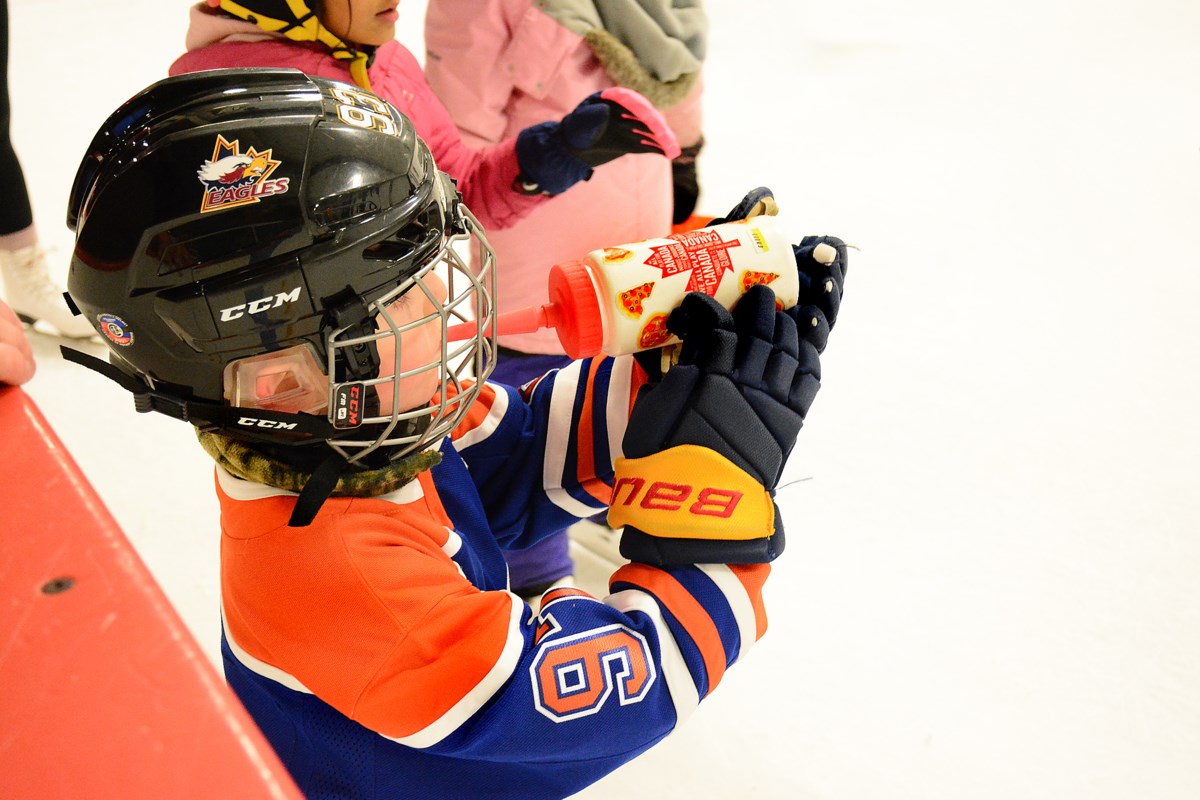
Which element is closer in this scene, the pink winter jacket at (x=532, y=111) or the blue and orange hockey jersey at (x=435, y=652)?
the blue and orange hockey jersey at (x=435, y=652)

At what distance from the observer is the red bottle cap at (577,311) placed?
0.83m

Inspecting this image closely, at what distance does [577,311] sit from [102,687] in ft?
1.71

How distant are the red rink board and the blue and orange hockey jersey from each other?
0.24m

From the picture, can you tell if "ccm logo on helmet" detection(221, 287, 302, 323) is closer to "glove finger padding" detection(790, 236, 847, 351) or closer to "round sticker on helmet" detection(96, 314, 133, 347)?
"round sticker on helmet" detection(96, 314, 133, 347)

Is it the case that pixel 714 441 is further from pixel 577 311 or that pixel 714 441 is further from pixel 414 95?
pixel 414 95

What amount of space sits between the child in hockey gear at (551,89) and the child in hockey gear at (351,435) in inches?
23.9

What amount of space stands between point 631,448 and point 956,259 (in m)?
1.91

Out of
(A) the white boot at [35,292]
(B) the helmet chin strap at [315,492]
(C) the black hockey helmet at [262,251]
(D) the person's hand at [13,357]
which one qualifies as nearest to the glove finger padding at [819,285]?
(C) the black hockey helmet at [262,251]

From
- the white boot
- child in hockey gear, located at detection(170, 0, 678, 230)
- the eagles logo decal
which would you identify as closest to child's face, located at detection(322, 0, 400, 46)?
child in hockey gear, located at detection(170, 0, 678, 230)

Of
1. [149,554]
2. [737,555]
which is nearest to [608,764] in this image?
[737,555]

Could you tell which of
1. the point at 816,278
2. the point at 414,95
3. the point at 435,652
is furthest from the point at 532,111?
the point at 435,652

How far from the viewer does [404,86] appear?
4.09ft

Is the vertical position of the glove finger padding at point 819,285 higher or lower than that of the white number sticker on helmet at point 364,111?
lower

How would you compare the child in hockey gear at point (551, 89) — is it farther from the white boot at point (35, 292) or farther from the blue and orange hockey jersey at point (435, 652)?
the white boot at point (35, 292)
